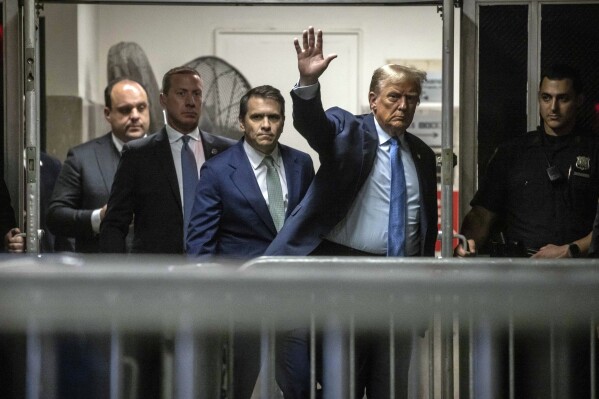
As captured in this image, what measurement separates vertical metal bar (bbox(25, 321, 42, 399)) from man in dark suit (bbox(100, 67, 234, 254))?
254cm

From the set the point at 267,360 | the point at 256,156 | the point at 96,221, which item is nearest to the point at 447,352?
the point at 267,360

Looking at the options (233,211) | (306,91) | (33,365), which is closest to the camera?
(33,365)

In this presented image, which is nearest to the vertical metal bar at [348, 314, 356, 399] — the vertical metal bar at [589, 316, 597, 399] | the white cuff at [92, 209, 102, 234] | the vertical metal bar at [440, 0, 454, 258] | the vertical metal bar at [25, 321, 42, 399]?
the vertical metal bar at [589, 316, 597, 399]

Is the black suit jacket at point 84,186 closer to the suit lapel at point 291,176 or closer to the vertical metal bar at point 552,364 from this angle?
the suit lapel at point 291,176

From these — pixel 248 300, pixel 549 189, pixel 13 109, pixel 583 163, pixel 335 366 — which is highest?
pixel 13 109

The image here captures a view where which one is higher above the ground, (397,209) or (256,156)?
(256,156)

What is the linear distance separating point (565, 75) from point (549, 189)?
1.84 feet

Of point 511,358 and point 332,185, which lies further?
point 332,185

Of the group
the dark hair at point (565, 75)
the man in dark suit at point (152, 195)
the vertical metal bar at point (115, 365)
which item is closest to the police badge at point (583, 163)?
the dark hair at point (565, 75)

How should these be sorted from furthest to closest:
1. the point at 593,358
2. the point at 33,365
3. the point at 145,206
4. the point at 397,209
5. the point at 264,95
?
the point at 145,206, the point at 264,95, the point at 397,209, the point at 593,358, the point at 33,365

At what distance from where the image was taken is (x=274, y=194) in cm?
554

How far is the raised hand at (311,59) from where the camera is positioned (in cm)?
489

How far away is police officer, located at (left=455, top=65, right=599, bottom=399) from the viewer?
5473mm

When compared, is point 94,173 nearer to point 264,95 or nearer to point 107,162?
point 107,162
